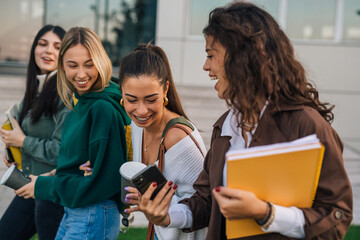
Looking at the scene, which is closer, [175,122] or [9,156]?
[175,122]

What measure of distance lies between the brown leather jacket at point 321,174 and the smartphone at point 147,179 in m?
0.21

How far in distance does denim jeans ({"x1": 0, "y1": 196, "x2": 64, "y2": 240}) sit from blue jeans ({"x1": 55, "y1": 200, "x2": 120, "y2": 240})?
34 centimetres

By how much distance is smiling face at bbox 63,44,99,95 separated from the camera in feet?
8.00

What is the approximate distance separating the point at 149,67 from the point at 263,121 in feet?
2.57

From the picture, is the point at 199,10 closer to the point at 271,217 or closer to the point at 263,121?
the point at 263,121

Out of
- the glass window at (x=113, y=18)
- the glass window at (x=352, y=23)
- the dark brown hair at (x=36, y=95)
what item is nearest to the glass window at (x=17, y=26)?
the glass window at (x=113, y=18)

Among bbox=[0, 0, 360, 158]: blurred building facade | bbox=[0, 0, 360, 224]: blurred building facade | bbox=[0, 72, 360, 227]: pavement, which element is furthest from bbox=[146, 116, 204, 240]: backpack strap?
bbox=[0, 0, 360, 158]: blurred building facade

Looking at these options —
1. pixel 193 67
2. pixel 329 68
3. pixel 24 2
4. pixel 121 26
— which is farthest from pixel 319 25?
pixel 24 2

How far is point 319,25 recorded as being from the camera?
34.1 feet

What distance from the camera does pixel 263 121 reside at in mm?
1600

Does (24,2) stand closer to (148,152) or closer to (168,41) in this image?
Answer: (168,41)

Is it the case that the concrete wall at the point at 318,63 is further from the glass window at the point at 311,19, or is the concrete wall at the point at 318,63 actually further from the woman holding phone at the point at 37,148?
the woman holding phone at the point at 37,148

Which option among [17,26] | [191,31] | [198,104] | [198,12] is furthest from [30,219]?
[17,26]

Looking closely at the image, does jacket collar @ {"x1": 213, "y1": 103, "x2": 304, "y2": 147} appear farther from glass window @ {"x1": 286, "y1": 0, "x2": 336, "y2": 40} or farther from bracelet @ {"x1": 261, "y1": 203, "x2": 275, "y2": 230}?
glass window @ {"x1": 286, "y1": 0, "x2": 336, "y2": 40}
